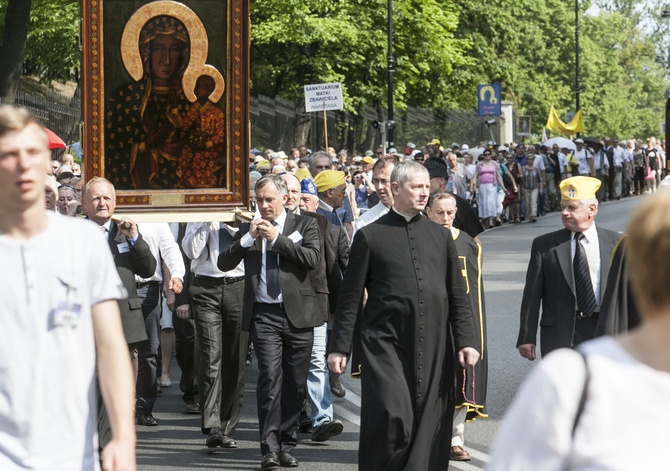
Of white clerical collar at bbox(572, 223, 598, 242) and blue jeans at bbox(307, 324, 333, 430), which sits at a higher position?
white clerical collar at bbox(572, 223, 598, 242)

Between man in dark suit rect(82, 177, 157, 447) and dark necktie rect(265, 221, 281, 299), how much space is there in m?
0.88

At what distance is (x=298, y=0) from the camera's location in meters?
36.1

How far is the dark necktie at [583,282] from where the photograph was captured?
8273 mm

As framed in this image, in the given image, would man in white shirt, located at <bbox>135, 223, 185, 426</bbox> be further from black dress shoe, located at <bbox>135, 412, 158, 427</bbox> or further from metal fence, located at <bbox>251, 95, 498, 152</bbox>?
metal fence, located at <bbox>251, 95, 498, 152</bbox>

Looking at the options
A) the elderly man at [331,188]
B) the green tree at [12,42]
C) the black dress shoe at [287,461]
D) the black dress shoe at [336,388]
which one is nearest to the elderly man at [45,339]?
the black dress shoe at [287,461]

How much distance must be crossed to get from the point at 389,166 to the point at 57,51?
79.8 ft

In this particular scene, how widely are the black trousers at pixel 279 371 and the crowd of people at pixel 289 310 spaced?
1 cm

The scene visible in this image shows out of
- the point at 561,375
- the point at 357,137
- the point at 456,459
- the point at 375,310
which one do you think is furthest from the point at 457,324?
the point at 357,137

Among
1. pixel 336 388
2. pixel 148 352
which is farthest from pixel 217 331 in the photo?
pixel 336 388

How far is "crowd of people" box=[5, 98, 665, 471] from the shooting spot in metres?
4.12

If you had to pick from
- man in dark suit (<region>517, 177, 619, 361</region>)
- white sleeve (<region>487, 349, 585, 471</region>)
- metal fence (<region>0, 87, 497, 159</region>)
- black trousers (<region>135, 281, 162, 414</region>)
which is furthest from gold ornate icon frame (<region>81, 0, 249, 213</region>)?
metal fence (<region>0, 87, 497, 159</region>)

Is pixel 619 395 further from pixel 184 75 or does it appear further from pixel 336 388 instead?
pixel 336 388

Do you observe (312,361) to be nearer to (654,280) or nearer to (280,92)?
(654,280)

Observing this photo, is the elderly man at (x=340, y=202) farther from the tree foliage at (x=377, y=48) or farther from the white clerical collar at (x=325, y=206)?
the tree foliage at (x=377, y=48)
